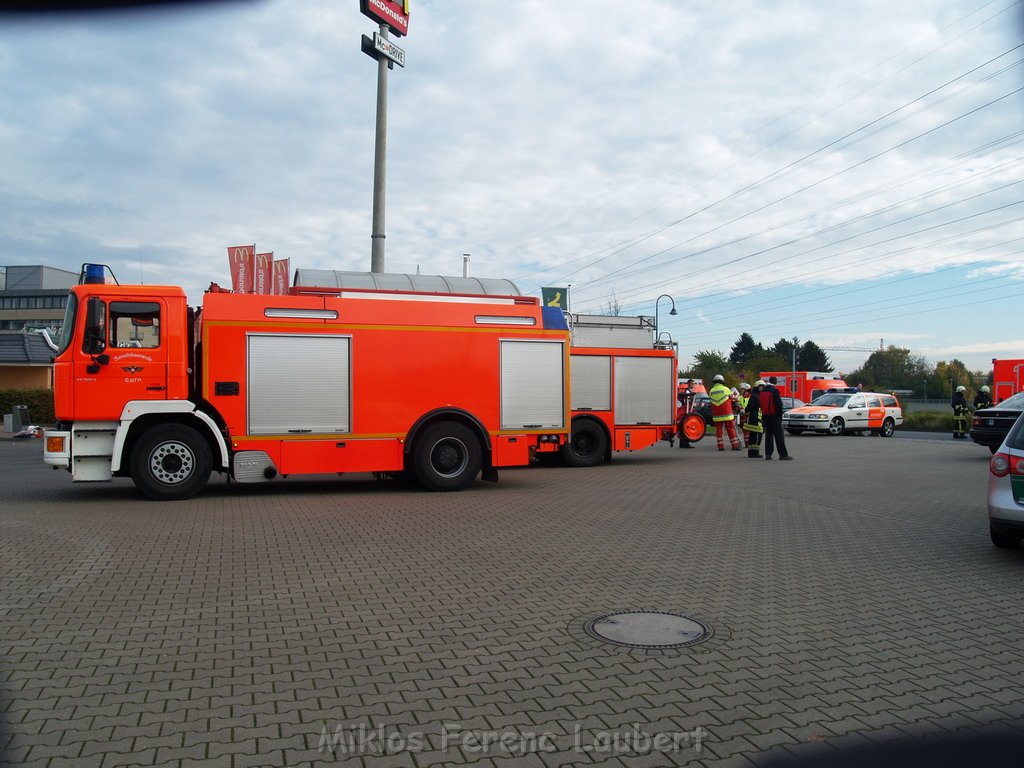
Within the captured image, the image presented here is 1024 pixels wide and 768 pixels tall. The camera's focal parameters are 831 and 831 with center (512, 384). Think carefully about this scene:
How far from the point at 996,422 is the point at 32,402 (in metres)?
35.2

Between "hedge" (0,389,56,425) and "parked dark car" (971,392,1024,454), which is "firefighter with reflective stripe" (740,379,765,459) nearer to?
"parked dark car" (971,392,1024,454)

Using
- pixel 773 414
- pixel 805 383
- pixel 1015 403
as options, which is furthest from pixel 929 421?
Result: pixel 773 414

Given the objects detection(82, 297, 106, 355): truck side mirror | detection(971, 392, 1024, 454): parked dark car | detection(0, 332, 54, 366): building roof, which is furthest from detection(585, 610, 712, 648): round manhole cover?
detection(0, 332, 54, 366): building roof

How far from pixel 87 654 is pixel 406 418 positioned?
799 cm

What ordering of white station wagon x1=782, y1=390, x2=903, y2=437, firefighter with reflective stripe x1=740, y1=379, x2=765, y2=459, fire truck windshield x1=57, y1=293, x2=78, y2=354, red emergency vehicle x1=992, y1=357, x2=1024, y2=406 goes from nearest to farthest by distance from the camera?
1. fire truck windshield x1=57, y1=293, x2=78, y2=354
2. firefighter with reflective stripe x1=740, y1=379, x2=765, y2=459
3. red emergency vehicle x1=992, y1=357, x2=1024, y2=406
4. white station wagon x1=782, y1=390, x2=903, y2=437

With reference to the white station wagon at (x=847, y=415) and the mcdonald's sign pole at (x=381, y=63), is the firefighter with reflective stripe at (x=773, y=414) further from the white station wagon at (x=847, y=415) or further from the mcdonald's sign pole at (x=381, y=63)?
the white station wagon at (x=847, y=415)

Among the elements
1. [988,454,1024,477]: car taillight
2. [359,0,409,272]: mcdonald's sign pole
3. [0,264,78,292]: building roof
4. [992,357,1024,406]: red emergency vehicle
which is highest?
[0,264,78,292]: building roof

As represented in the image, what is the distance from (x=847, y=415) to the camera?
102 ft

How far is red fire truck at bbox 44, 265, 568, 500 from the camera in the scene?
1141 cm

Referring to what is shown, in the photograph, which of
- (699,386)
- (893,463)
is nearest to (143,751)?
(893,463)

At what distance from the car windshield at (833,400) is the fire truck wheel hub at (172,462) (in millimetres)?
25892

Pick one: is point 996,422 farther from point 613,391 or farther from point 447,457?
point 447,457

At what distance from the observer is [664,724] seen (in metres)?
3.85

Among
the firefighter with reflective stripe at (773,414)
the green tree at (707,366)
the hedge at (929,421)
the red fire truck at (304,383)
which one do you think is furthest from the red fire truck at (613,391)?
the green tree at (707,366)
